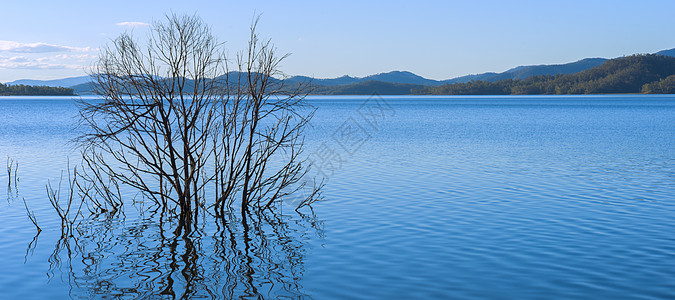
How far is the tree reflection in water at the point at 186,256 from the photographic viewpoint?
9484 millimetres

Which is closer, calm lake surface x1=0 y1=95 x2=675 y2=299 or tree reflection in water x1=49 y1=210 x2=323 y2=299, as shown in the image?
calm lake surface x1=0 y1=95 x2=675 y2=299

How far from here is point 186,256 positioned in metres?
11.5

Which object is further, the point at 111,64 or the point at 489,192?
the point at 489,192

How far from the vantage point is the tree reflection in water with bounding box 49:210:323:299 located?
9484 millimetres

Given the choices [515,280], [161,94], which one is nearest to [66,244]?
[161,94]

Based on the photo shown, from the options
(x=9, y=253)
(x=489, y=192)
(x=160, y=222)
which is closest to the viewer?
(x=9, y=253)

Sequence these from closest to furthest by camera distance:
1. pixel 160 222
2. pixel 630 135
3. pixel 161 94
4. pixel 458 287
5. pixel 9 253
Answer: pixel 458 287, pixel 9 253, pixel 161 94, pixel 160 222, pixel 630 135

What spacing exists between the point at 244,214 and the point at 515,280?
8227 mm

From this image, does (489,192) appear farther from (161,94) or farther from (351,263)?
(161,94)

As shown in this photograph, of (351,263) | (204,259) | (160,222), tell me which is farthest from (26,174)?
(351,263)

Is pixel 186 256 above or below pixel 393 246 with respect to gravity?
below

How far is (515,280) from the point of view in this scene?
9.53 metres

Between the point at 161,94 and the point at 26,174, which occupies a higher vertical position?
the point at 161,94

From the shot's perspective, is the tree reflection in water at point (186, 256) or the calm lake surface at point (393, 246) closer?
the calm lake surface at point (393, 246)
